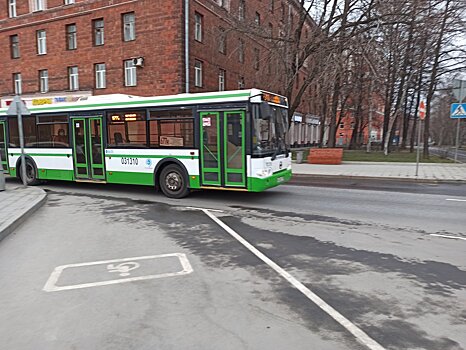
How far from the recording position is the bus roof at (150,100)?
8.97m

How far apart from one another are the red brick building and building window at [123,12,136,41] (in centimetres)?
6

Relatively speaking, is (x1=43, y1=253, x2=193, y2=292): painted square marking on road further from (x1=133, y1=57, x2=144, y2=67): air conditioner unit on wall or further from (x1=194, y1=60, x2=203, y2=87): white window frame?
(x1=194, y1=60, x2=203, y2=87): white window frame

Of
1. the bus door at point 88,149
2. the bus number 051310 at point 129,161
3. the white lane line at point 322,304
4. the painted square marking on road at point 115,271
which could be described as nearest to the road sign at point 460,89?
the bus number 051310 at point 129,161

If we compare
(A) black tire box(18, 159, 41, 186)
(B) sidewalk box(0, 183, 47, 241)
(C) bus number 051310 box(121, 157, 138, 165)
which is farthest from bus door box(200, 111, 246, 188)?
(A) black tire box(18, 159, 41, 186)

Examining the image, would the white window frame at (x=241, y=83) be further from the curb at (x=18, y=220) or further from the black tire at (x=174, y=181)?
the curb at (x=18, y=220)

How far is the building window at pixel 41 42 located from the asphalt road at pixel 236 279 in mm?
24174

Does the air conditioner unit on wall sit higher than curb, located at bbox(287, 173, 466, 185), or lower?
higher

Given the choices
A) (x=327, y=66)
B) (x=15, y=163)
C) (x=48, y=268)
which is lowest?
(x=48, y=268)

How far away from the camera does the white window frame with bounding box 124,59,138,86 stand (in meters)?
24.0

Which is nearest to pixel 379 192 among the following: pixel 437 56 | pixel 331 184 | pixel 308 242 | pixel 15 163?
pixel 331 184

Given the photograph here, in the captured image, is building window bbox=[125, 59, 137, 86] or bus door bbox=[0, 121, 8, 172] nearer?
bus door bbox=[0, 121, 8, 172]

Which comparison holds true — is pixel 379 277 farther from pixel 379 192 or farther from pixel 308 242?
pixel 379 192

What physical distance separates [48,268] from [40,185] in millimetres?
9545

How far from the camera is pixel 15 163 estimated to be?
1313cm
